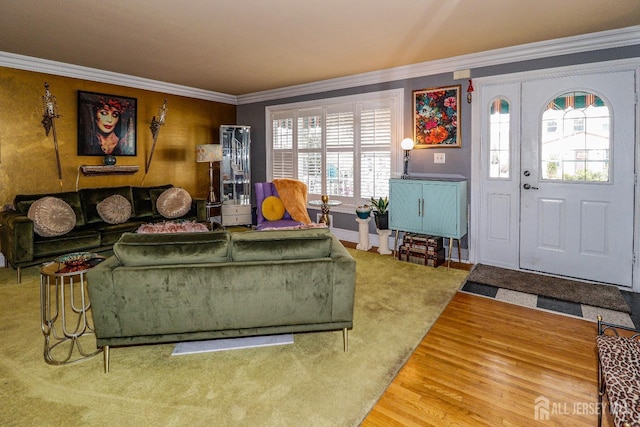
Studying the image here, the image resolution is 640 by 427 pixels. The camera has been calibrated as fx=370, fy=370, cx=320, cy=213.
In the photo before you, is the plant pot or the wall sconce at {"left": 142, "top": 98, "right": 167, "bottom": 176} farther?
the wall sconce at {"left": 142, "top": 98, "right": 167, "bottom": 176}

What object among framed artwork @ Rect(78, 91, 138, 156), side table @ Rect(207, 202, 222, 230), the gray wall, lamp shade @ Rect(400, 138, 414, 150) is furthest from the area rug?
framed artwork @ Rect(78, 91, 138, 156)

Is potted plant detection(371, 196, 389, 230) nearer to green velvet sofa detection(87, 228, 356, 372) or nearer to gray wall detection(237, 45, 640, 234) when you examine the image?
gray wall detection(237, 45, 640, 234)

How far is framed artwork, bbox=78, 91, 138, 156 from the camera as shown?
5133mm

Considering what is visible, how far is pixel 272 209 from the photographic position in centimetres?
509

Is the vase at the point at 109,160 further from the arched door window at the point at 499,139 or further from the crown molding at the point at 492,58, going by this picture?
the arched door window at the point at 499,139

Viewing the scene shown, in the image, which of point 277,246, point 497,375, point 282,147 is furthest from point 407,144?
point 497,375

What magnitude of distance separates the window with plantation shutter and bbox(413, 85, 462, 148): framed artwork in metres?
0.28

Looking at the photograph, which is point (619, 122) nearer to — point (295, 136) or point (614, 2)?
point (614, 2)

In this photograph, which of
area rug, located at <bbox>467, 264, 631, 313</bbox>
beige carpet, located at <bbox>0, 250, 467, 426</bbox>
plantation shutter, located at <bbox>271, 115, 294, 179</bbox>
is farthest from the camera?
plantation shutter, located at <bbox>271, 115, 294, 179</bbox>

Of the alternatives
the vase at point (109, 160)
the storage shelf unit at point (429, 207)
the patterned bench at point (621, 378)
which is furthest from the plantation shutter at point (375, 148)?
the patterned bench at point (621, 378)

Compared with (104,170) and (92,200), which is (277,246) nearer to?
(92,200)

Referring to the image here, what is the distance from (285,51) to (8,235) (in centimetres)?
369

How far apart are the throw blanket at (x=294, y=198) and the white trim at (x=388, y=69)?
1.77 m

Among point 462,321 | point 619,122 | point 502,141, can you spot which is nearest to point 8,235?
point 462,321
